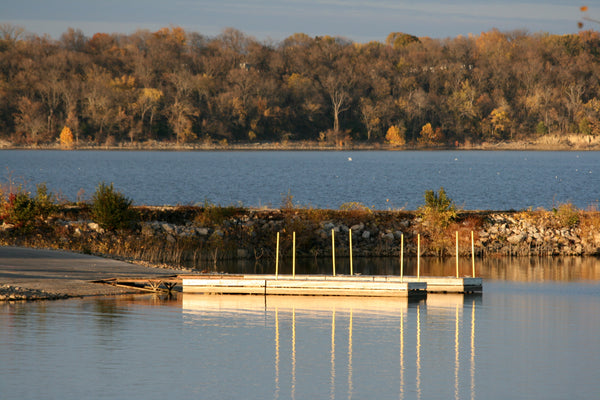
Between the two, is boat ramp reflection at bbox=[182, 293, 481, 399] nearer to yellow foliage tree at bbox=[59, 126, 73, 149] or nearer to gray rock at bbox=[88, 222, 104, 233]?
gray rock at bbox=[88, 222, 104, 233]

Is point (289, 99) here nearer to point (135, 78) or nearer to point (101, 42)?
point (135, 78)

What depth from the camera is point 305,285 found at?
874 inches

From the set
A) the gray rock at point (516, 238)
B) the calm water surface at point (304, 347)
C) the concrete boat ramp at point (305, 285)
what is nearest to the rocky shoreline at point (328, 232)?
the gray rock at point (516, 238)

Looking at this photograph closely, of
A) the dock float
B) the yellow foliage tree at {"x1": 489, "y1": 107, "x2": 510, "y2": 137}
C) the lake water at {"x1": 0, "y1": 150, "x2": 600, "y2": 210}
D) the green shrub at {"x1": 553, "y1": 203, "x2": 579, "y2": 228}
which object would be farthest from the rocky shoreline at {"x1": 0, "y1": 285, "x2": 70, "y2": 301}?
the yellow foliage tree at {"x1": 489, "y1": 107, "x2": 510, "y2": 137}

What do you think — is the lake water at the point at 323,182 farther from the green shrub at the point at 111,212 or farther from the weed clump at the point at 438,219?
the green shrub at the point at 111,212

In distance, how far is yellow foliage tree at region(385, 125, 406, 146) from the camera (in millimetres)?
161500

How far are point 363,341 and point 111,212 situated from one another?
14615 millimetres

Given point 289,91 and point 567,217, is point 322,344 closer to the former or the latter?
point 567,217

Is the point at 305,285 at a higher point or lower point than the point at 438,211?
lower

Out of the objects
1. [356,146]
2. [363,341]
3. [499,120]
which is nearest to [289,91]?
[356,146]

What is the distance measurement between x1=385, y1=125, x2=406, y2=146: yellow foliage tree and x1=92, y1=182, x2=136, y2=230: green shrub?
13394 cm

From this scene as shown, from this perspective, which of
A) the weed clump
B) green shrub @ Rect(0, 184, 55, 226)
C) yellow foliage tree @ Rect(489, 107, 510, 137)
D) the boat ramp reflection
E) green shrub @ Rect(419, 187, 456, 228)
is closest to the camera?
the boat ramp reflection

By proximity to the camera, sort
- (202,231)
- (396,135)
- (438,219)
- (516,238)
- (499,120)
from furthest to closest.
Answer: (396,135), (499,120), (516,238), (438,219), (202,231)

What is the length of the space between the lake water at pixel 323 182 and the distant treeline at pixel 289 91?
1419 inches
